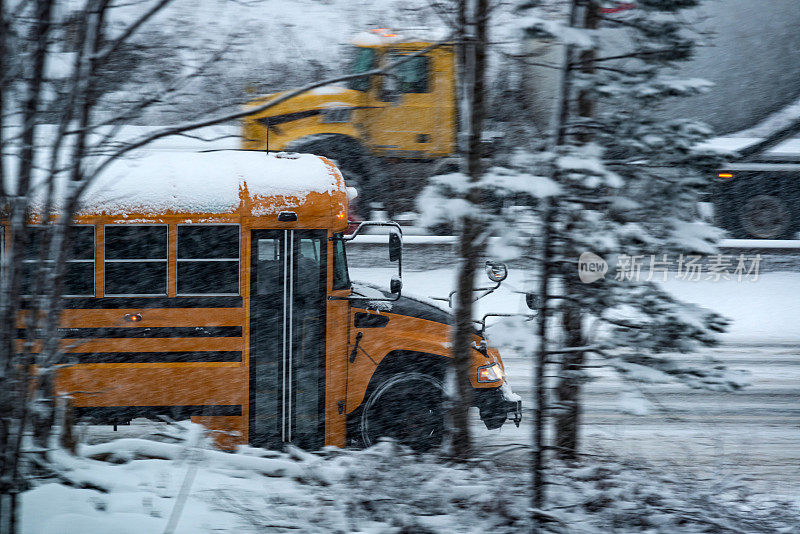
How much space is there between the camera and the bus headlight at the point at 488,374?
6469mm

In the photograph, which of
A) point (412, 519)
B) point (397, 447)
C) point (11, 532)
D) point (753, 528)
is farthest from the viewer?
point (397, 447)

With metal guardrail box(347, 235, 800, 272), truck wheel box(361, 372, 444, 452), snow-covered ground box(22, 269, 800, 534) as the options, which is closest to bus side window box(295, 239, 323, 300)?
truck wheel box(361, 372, 444, 452)

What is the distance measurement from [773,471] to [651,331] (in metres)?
3.72

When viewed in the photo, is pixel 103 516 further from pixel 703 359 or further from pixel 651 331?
pixel 703 359

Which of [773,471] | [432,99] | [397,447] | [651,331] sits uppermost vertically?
[432,99]

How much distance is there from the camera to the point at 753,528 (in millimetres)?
3873

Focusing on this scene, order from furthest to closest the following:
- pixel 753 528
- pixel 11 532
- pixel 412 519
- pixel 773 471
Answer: pixel 773 471
pixel 753 528
pixel 412 519
pixel 11 532

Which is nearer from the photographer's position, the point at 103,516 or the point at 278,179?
the point at 103,516

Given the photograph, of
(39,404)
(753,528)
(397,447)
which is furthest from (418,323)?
(39,404)

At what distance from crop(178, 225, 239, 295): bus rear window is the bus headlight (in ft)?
7.55

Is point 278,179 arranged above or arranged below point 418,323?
above

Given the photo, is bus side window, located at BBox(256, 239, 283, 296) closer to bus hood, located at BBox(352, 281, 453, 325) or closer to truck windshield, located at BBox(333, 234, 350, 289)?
truck windshield, located at BBox(333, 234, 350, 289)

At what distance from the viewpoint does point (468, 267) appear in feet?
16.8

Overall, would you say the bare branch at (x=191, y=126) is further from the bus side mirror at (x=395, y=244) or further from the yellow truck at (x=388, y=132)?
the yellow truck at (x=388, y=132)
